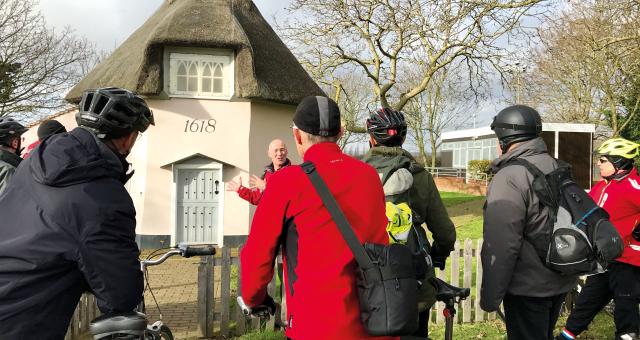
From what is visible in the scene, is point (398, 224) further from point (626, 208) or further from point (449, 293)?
point (626, 208)

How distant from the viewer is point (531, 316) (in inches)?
128

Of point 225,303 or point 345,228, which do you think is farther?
point 225,303

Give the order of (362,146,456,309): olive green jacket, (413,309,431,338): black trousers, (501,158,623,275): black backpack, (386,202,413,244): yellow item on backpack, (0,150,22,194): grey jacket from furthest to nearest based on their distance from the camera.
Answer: (0,150,22,194): grey jacket < (413,309,431,338): black trousers < (362,146,456,309): olive green jacket < (501,158,623,275): black backpack < (386,202,413,244): yellow item on backpack

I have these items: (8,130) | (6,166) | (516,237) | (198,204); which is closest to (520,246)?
(516,237)

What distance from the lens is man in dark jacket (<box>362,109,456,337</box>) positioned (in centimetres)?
325

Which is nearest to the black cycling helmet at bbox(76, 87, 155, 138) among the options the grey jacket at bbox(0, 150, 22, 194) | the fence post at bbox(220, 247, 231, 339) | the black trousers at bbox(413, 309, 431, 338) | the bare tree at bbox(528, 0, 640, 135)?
the black trousers at bbox(413, 309, 431, 338)

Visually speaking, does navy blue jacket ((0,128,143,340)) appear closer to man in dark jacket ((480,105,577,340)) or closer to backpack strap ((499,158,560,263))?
man in dark jacket ((480,105,577,340))

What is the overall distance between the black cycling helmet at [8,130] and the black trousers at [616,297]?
560 centimetres

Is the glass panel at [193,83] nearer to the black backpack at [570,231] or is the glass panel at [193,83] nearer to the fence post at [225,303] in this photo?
the fence post at [225,303]

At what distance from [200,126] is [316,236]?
12.1 metres

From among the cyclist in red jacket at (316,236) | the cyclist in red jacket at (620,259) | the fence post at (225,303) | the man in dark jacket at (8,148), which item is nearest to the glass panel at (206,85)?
the fence post at (225,303)

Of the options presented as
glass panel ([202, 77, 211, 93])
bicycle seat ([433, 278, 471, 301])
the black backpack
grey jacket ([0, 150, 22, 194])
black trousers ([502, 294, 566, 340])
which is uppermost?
glass panel ([202, 77, 211, 93])

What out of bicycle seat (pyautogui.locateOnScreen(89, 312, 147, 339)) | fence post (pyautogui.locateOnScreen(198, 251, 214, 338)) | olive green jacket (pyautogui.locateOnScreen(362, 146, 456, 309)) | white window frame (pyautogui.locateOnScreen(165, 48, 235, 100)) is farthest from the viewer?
white window frame (pyautogui.locateOnScreen(165, 48, 235, 100))

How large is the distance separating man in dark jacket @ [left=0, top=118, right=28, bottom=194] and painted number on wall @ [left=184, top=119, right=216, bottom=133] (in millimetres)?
8919
